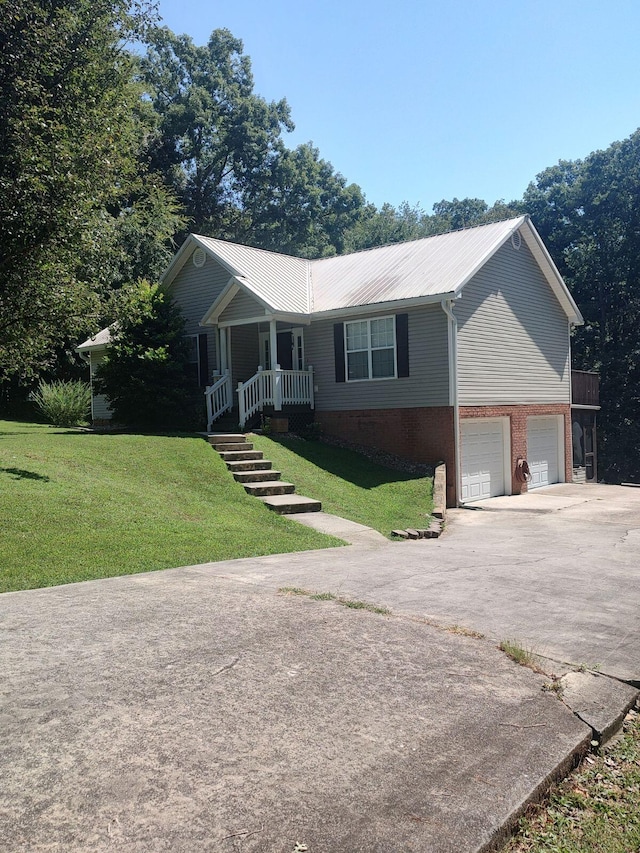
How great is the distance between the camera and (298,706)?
4.11 m

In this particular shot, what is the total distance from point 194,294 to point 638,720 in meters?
19.8

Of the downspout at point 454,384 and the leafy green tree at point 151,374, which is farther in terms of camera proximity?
the leafy green tree at point 151,374

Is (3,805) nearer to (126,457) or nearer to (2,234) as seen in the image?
(2,234)

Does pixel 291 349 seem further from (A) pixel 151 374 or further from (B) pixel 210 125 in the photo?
(B) pixel 210 125

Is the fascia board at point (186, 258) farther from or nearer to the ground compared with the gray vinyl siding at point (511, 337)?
farther from the ground

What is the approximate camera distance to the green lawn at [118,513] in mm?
8328

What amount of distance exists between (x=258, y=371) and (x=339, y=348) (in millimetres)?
2295

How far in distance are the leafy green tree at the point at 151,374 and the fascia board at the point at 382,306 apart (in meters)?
4.26

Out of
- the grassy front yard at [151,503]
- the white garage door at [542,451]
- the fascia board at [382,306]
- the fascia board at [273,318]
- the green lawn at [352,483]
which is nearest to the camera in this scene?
the grassy front yard at [151,503]

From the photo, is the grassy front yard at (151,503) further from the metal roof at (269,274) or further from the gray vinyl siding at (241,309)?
the metal roof at (269,274)

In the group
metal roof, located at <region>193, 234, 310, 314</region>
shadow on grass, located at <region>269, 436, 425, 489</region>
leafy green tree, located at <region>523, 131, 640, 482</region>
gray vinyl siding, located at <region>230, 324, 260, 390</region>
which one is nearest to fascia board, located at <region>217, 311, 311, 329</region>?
metal roof, located at <region>193, 234, 310, 314</region>

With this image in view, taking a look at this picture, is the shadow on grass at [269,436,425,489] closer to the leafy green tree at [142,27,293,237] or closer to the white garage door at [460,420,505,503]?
the white garage door at [460,420,505,503]

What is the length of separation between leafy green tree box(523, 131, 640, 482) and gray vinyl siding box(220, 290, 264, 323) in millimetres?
21483

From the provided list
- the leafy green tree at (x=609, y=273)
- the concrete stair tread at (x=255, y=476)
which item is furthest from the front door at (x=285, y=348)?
the leafy green tree at (x=609, y=273)
